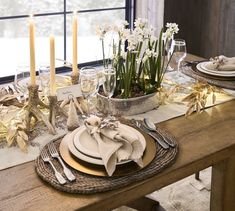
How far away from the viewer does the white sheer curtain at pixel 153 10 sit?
2971mm

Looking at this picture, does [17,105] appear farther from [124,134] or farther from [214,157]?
[214,157]

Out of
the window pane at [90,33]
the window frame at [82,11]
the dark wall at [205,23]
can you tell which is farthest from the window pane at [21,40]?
the dark wall at [205,23]

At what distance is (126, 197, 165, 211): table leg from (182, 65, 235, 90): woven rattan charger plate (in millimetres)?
630

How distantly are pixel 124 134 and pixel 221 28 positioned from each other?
223 centimetres

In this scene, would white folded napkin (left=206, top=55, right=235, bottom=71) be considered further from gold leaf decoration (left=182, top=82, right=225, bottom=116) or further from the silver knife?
the silver knife

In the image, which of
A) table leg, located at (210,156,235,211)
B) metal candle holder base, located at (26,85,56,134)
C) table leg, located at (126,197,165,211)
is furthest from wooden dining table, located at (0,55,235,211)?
table leg, located at (126,197,165,211)

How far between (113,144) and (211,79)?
0.85m

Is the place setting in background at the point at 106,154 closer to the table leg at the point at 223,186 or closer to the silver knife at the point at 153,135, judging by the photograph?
the silver knife at the point at 153,135

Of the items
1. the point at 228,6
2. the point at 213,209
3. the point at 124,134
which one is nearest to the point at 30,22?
the point at 124,134

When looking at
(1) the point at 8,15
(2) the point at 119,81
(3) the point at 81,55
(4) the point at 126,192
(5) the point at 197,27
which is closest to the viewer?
(4) the point at 126,192

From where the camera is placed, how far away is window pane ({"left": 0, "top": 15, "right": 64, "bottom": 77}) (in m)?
2.69

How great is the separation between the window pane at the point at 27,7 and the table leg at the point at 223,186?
1.67 metres

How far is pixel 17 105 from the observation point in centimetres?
151

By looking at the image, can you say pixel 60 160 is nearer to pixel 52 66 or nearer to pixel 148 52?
pixel 52 66
